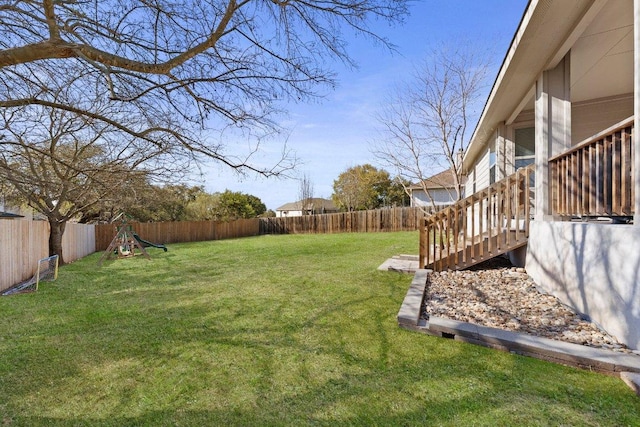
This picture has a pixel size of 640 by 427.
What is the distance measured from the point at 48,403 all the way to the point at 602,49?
7.31 m

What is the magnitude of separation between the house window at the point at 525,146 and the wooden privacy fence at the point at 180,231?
54.1 ft

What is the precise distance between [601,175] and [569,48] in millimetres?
2076

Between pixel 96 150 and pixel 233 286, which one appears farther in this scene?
pixel 96 150

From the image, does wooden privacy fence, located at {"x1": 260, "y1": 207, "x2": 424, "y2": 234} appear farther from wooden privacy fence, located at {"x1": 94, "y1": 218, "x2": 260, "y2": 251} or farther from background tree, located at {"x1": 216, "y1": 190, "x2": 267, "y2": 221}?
wooden privacy fence, located at {"x1": 94, "y1": 218, "x2": 260, "y2": 251}

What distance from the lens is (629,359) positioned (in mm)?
2262

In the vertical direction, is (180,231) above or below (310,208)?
below

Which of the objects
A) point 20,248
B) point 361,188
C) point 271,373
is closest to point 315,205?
point 361,188

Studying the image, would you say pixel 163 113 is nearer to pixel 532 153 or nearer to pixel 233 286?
pixel 233 286

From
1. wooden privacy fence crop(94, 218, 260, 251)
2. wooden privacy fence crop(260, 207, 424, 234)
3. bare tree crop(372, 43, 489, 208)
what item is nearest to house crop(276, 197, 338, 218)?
wooden privacy fence crop(260, 207, 424, 234)

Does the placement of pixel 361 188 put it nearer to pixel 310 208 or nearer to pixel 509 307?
pixel 310 208

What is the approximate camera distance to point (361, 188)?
3162 cm

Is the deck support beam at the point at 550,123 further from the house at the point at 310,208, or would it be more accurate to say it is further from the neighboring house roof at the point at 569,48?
the house at the point at 310,208

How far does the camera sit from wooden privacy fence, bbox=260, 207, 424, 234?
2003 cm

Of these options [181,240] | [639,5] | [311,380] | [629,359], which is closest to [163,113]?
[311,380]
